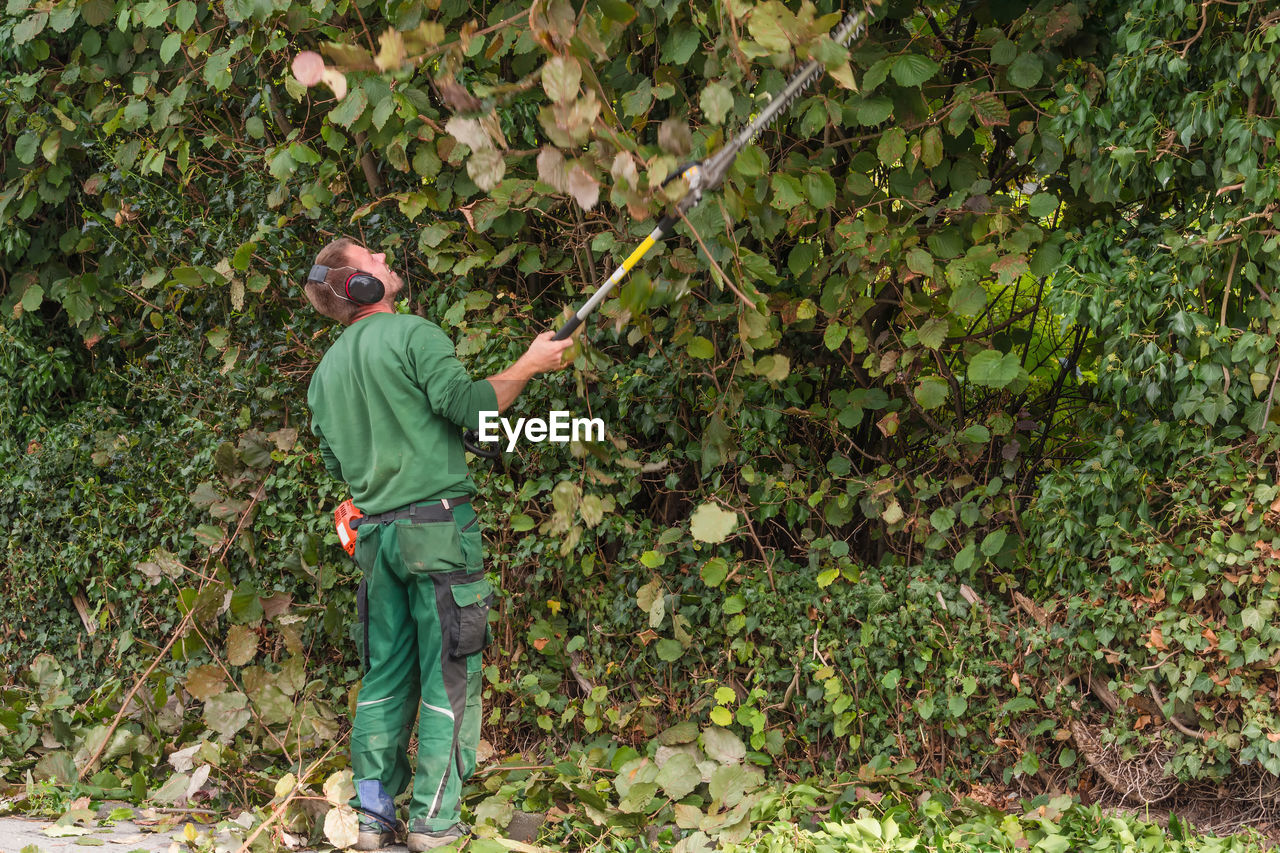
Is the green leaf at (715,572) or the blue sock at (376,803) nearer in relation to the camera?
the blue sock at (376,803)

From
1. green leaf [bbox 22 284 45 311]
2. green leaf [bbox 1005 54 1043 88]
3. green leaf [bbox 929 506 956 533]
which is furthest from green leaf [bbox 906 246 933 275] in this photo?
green leaf [bbox 22 284 45 311]

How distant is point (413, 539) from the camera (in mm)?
3791

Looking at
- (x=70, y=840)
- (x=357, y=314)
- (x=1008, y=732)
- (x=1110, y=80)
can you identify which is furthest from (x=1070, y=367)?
(x=70, y=840)

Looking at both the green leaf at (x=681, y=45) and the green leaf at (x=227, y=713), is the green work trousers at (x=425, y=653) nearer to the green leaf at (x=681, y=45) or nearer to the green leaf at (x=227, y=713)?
the green leaf at (x=227, y=713)

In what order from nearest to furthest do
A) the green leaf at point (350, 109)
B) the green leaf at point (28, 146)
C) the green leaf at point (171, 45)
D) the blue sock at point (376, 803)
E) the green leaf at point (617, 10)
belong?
the green leaf at point (617, 10), the blue sock at point (376, 803), the green leaf at point (350, 109), the green leaf at point (171, 45), the green leaf at point (28, 146)

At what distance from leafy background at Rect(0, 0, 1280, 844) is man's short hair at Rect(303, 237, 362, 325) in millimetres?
568

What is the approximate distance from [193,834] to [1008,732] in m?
2.84

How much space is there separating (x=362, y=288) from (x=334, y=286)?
0.12m

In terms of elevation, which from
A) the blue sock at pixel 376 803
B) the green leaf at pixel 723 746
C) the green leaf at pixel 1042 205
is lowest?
the blue sock at pixel 376 803

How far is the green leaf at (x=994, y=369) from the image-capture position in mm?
4062

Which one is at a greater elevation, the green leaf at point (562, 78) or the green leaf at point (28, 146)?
the green leaf at point (28, 146)

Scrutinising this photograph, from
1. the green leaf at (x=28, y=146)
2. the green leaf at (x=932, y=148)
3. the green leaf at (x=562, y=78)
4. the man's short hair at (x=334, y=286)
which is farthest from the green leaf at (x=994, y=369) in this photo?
the green leaf at (x=28, y=146)

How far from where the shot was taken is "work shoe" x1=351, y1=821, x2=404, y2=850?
385 centimetres

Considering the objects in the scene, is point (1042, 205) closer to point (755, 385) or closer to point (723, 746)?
point (755, 385)
